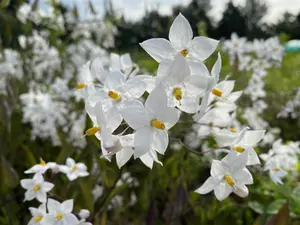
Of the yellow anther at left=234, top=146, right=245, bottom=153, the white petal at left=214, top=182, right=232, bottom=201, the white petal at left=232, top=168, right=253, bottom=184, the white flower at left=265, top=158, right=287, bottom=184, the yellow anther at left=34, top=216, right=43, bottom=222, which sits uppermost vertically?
the yellow anther at left=234, top=146, right=245, bottom=153

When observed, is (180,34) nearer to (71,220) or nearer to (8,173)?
(71,220)

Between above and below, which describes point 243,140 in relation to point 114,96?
below

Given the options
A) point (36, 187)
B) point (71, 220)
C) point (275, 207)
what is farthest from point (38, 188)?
point (275, 207)

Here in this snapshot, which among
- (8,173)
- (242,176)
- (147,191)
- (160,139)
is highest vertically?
(160,139)

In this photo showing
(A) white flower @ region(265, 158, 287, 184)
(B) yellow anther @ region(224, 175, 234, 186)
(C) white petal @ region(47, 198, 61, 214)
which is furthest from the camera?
(A) white flower @ region(265, 158, 287, 184)

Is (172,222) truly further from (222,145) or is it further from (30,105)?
(30,105)

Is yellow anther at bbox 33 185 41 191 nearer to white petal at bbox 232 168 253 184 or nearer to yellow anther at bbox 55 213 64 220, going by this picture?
yellow anther at bbox 55 213 64 220

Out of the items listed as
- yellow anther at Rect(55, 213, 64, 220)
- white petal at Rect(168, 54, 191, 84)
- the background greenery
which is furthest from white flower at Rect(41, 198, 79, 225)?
white petal at Rect(168, 54, 191, 84)
